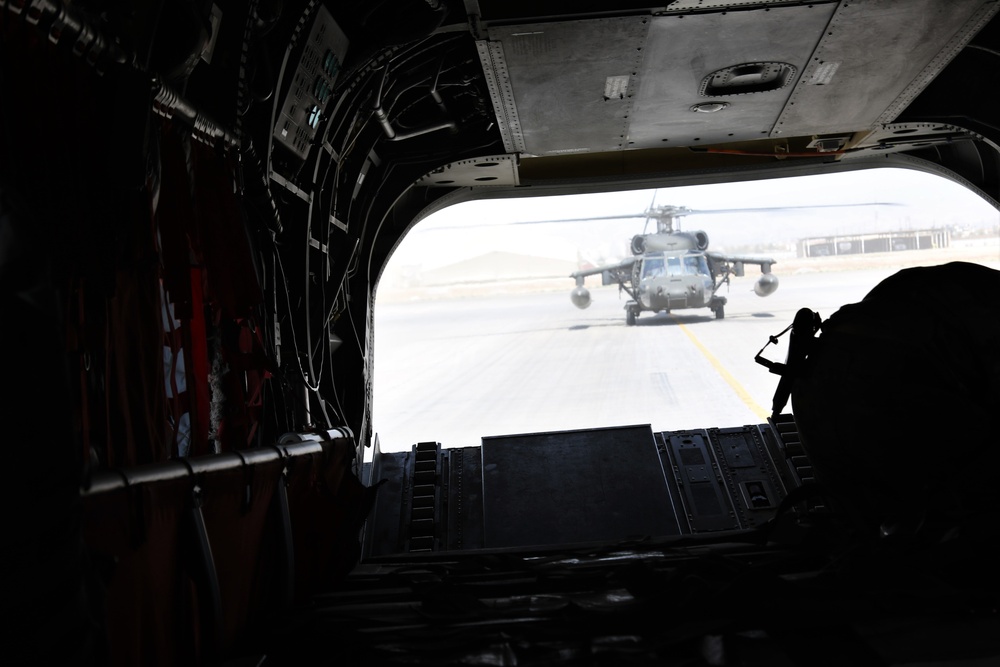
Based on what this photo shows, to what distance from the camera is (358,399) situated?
4.37 m

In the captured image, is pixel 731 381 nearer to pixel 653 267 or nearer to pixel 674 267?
pixel 674 267

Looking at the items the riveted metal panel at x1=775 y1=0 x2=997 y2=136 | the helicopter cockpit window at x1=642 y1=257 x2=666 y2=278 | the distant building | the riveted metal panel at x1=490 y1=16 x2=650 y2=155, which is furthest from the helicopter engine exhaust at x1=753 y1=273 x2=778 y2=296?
the riveted metal panel at x1=490 y1=16 x2=650 y2=155

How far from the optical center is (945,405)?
6.31ft

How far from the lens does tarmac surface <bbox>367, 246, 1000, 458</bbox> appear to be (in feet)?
47.3

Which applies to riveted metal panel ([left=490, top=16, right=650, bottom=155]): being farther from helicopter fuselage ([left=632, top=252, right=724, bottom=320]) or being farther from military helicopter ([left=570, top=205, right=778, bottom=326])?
helicopter fuselage ([left=632, top=252, right=724, bottom=320])

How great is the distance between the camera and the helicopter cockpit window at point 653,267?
61.0 feet

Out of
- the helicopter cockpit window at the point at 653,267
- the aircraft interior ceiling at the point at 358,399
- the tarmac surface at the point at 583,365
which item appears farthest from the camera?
the helicopter cockpit window at the point at 653,267

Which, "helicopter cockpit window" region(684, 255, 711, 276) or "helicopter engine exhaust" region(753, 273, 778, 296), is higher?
"helicopter cockpit window" region(684, 255, 711, 276)

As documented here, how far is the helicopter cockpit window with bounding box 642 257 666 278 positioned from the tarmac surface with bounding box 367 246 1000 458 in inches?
74.5

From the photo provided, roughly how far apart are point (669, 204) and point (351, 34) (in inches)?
816

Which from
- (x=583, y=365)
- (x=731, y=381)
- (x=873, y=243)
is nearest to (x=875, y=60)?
(x=731, y=381)

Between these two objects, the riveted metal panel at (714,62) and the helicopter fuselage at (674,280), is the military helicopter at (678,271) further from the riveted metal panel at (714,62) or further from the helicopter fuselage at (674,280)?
the riveted metal panel at (714,62)

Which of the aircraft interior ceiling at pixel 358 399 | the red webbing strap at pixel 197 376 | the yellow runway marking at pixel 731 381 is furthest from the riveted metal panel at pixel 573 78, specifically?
the yellow runway marking at pixel 731 381

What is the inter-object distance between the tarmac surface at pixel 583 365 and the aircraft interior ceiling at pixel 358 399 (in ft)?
12.1
